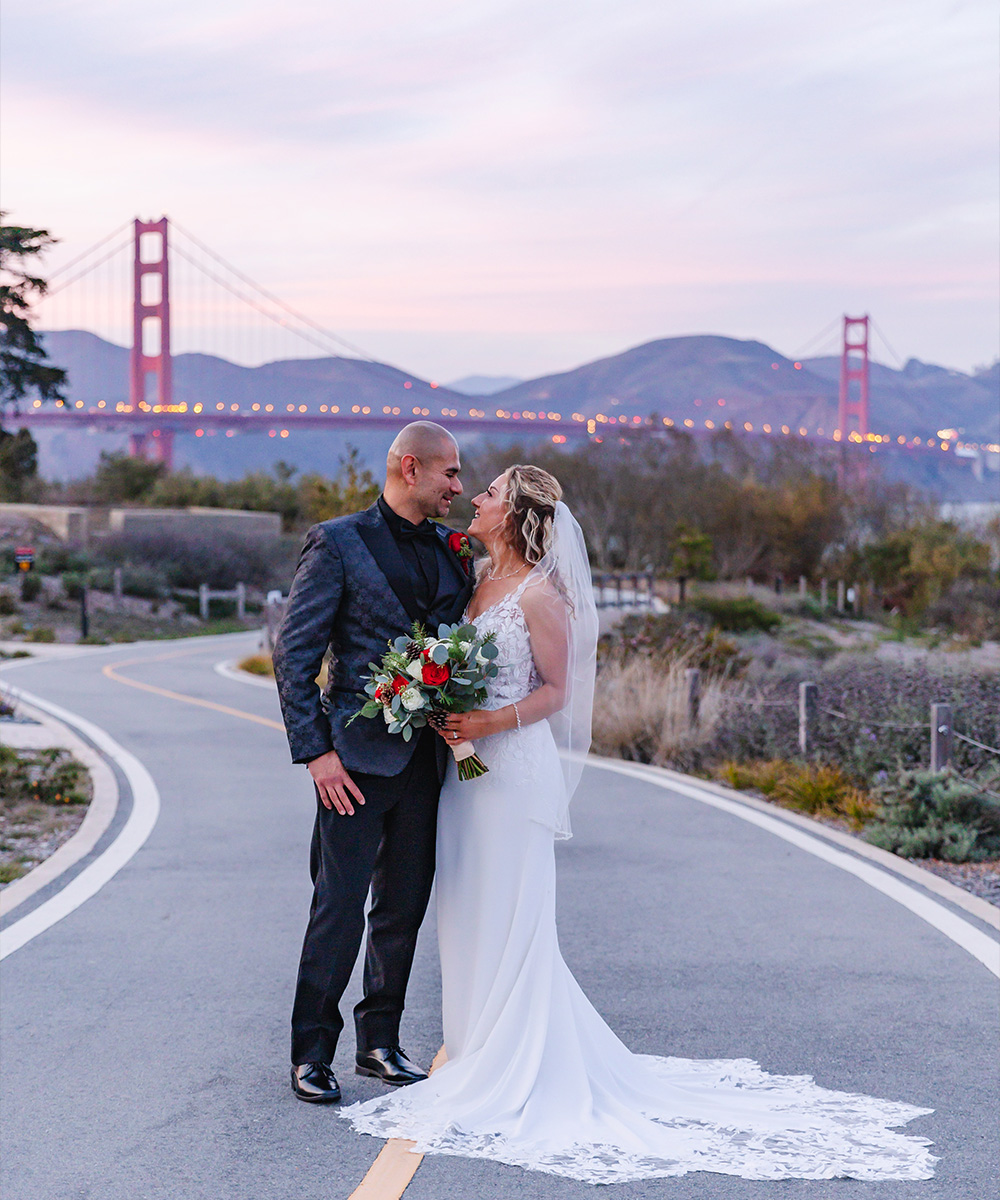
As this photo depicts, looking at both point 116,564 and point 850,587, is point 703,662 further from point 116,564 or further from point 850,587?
point 116,564

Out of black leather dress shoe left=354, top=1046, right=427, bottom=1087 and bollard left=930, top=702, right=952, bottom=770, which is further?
bollard left=930, top=702, right=952, bottom=770

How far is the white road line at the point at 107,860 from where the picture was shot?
653cm

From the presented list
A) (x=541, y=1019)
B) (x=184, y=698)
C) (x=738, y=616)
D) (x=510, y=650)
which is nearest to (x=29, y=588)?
(x=738, y=616)

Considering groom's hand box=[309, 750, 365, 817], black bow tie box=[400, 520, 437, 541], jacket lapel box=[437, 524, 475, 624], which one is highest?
black bow tie box=[400, 520, 437, 541]

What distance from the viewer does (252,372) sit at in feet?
314

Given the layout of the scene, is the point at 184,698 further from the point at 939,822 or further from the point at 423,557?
the point at 423,557

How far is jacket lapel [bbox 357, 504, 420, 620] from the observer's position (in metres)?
4.54

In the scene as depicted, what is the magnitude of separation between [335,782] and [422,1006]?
4.86 ft

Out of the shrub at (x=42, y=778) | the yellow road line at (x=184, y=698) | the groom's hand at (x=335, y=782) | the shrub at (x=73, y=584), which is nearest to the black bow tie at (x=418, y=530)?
the groom's hand at (x=335, y=782)

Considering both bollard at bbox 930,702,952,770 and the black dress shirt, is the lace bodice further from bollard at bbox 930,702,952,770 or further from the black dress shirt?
bollard at bbox 930,702,952,770

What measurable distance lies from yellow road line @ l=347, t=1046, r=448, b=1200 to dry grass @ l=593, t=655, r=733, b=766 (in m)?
8.46

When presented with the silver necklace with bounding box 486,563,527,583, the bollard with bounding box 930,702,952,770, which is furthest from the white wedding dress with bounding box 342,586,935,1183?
the bollard with bounding box 930,702,952,770

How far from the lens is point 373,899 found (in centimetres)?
475

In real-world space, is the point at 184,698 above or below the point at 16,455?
below
